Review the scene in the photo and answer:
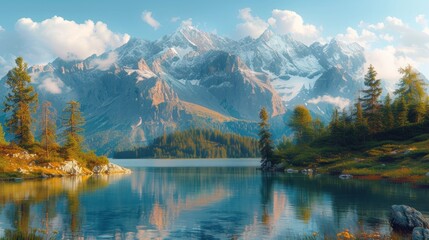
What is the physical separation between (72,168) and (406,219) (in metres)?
101

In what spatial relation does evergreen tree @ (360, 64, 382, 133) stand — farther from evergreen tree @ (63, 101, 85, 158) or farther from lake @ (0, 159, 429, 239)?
evergreen tree @ (63, 101, 85, 158)

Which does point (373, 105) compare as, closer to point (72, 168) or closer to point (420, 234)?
point (72, 168)

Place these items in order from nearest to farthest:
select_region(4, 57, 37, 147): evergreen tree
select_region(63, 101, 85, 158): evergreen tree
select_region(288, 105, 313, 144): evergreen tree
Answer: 1. select_region(4, 57, 37, 147): evergreen tree
2. select_region(63, 101, 85, 158): evergreen tree
3. select_region(288, 105, 313, 144): evergreen tree

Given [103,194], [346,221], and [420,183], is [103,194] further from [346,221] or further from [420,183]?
[420,183]

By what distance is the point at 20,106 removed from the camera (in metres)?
118

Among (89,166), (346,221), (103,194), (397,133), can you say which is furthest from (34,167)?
(397,133)

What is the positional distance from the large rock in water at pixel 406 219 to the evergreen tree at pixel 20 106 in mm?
101637

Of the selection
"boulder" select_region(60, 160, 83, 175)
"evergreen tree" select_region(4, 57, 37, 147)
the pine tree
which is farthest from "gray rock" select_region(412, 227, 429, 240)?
"evergreen tree" select_region(4, 57, 37, 147)

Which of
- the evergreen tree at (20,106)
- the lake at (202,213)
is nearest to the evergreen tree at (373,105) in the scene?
the lake at (202,213)

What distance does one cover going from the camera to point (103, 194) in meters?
69.3

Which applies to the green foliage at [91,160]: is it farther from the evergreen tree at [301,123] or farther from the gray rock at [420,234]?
the gray rock at [420,234]

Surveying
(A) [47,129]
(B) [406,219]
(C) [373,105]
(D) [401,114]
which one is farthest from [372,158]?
(A) [47,129]

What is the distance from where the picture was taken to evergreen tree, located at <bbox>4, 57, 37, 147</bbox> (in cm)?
11588

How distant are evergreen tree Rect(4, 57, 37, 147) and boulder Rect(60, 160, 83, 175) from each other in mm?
11010
